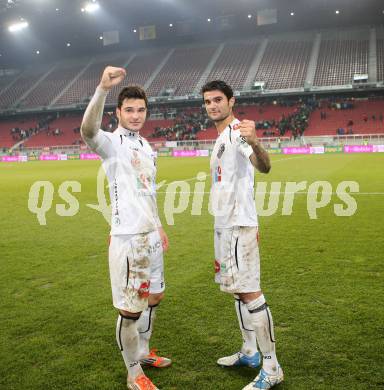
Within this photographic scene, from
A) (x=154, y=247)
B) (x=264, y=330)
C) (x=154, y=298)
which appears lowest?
(x=264, y=330)

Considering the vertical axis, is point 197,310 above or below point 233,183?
below

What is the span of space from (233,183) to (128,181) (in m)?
0.83

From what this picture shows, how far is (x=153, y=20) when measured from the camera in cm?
4978

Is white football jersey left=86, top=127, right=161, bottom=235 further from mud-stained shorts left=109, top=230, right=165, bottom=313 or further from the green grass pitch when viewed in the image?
the green grass pitch

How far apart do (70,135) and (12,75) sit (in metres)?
22.0

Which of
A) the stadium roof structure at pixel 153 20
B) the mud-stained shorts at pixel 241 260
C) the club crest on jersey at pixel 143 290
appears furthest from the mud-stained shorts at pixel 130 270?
the stadium roof structure at pixel 153 20

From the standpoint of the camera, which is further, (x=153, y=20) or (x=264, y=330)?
(x=153, y=20)

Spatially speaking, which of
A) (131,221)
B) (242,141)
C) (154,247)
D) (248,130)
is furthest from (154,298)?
(248,130)

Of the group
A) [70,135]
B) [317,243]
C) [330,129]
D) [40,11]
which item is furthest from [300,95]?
[317,243]

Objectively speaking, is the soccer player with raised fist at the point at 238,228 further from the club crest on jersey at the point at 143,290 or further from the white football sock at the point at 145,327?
the white football sock at the point at 145,327

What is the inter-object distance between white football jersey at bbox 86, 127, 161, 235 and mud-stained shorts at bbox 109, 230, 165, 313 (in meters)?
0.08

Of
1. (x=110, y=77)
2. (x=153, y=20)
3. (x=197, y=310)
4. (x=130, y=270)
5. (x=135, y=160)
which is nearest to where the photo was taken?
(x=110, y=77)

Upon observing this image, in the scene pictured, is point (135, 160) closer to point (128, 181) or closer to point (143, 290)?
point (128, 181)

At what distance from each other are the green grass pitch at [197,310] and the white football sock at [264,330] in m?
0.23
